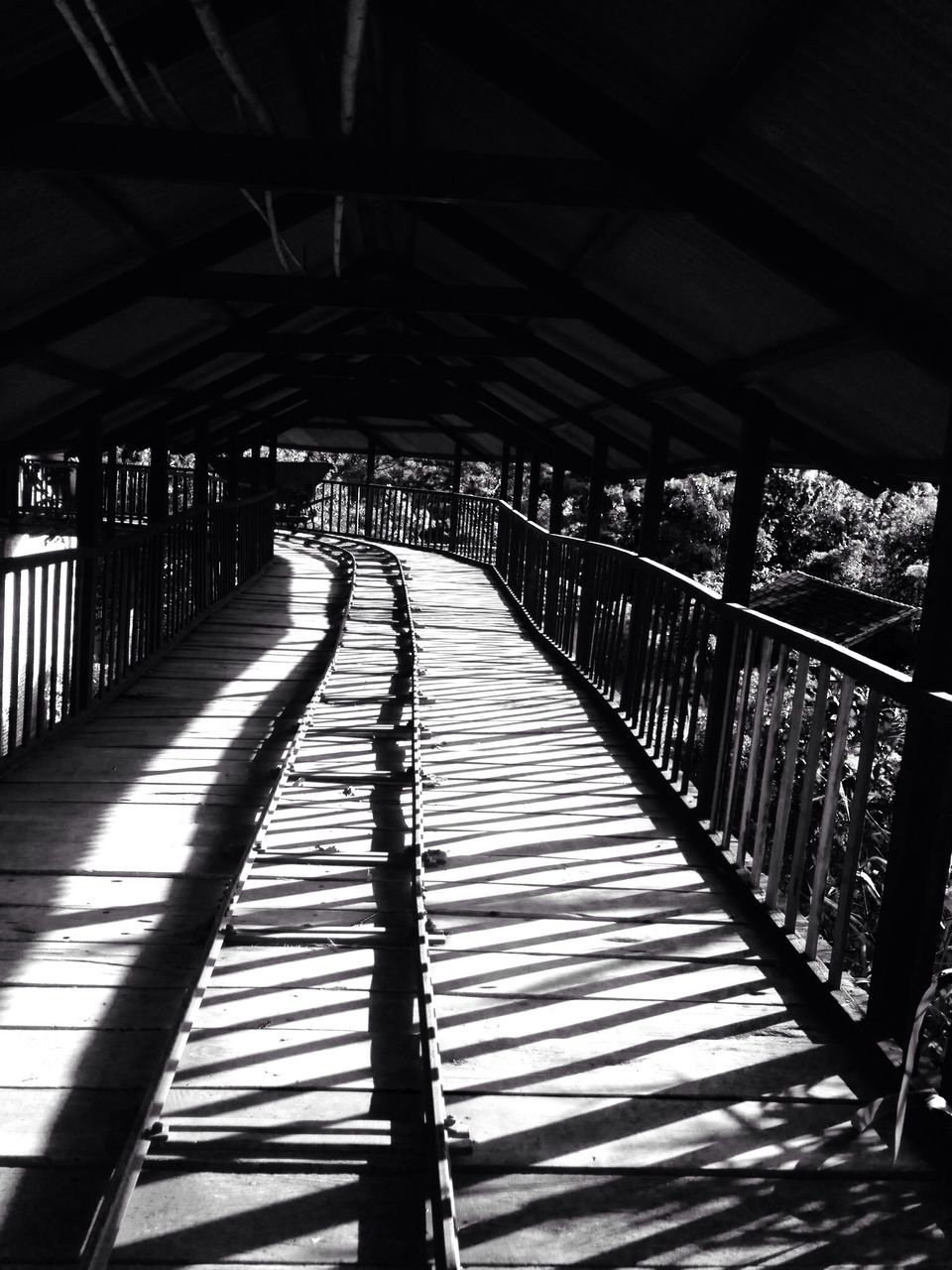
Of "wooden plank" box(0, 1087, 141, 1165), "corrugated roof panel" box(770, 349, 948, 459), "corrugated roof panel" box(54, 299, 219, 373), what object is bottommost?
"wooden plank" box(0, 1087, 141, 1165)

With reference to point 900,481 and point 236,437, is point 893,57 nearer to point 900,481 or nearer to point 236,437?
point 900,481

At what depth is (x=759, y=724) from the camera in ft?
14.6

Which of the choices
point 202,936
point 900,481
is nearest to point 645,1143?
point 202,936

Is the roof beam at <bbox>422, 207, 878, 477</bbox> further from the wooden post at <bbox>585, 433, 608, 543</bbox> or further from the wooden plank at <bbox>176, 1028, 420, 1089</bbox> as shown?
the wooden plank at <bbox>176, 1028, 420, 1089</bbox>

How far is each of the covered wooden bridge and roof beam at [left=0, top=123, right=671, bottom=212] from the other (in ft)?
0.05

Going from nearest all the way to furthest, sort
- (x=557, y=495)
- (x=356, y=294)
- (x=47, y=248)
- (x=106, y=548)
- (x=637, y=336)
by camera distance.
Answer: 1. (x=47, y=248)
2. (x=637, y=336)
3. (x=106, y=548)
4. (x=356, y=294)
5. (x=557, y=495)

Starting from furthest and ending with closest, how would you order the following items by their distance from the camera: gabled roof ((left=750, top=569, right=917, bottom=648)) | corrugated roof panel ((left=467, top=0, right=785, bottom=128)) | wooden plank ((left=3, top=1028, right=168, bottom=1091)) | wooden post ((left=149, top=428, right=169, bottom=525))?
gabled roof ((left=750, top=569, right=917, bottom=648))
wooden post ((left=149, top=428, right=169, bottom=525))
corrugated roof panel ((left=467, top=0, right=785, bottom=128))
wooden plank ((left=3, top=1028, right=168, bottom=1091))

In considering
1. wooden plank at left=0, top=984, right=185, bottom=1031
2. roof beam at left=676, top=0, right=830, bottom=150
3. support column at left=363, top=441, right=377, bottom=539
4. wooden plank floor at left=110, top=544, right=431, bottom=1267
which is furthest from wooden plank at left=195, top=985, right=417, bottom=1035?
support column at left=363, top=441, right=377, bottom=539

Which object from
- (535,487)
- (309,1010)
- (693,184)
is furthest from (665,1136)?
(535,487)

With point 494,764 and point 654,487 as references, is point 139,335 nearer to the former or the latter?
point 654,487

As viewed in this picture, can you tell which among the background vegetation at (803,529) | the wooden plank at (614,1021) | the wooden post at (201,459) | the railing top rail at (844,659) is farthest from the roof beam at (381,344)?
the background vegetation at (803,529)

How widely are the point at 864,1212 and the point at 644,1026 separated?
2.90 feet

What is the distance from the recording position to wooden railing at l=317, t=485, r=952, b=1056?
344cm

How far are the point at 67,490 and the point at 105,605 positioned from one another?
1603cm
